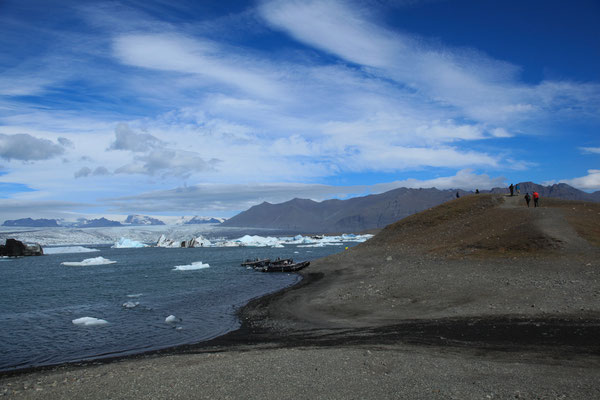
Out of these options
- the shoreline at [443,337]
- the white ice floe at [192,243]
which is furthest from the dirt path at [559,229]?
the white ice floe at [192,243]

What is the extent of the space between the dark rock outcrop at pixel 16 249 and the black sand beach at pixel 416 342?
107155 mm

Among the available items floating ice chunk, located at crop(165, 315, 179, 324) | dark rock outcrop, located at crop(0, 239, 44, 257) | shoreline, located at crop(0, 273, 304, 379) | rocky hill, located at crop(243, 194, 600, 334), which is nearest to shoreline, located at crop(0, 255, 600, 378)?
shoreline, located at crop(0, 273, 304, 379)

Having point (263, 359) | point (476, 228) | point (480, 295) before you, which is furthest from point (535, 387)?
point (476, 228)

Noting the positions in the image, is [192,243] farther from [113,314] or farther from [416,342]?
[416,342]

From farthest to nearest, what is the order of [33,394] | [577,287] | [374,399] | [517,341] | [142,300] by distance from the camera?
1. [142,300]
2. [577,287]
3. [517,341]
4. [33,394]
5. [374,399]

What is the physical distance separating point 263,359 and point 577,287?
14.7m

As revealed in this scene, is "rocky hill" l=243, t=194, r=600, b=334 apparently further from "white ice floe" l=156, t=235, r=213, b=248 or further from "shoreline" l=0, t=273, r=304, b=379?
"white ice floe" l=156, t=235, r=213, b=248

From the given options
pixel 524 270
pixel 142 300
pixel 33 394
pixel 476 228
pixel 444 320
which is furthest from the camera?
pixel 476 228

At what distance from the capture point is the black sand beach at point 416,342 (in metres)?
8.75

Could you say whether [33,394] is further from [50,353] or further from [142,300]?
[142,300]

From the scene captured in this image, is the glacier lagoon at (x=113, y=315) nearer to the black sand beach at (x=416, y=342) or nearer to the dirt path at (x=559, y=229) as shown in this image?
the black sand beach at (x=416, y=342)

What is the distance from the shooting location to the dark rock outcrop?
106000mm

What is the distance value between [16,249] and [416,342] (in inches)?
4863

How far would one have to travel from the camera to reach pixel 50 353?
16141 mm
